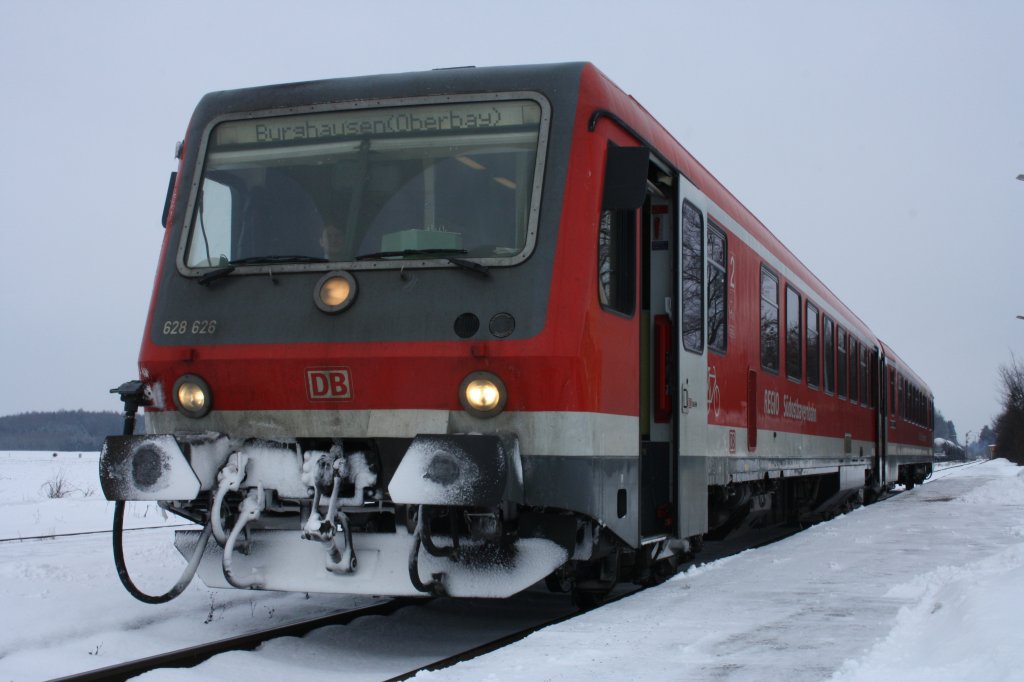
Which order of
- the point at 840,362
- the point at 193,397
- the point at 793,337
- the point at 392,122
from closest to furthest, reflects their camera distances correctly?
the point at 193,397
the point at 392,122
the point at 793,337
the point at 840,362

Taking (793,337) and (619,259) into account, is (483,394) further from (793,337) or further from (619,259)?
(793,337)

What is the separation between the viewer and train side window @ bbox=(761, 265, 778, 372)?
A: 34.8 ft

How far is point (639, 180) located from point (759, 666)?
2.75 metres

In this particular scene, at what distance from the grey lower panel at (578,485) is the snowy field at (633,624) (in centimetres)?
63

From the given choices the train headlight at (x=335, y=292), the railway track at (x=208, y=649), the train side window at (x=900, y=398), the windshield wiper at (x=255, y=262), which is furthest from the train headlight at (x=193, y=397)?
the train side window at (x=900, y=398)

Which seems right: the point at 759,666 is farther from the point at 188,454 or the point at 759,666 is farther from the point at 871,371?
the point at 871,371

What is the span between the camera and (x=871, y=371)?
1945 cm

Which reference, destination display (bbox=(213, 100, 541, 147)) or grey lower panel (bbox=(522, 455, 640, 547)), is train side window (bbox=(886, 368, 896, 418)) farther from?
destination display (bbox=(213, 100, 541, 147))

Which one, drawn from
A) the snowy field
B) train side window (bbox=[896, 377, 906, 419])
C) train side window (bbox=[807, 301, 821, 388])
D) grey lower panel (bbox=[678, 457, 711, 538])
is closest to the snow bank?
the snowy field

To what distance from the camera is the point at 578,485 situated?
6.00m

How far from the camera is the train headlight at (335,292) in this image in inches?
247

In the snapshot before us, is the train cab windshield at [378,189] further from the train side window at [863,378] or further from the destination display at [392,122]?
the train side window at [863,378]

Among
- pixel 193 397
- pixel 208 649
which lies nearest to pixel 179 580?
pixel 208 649

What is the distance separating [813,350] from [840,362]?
2446mm
